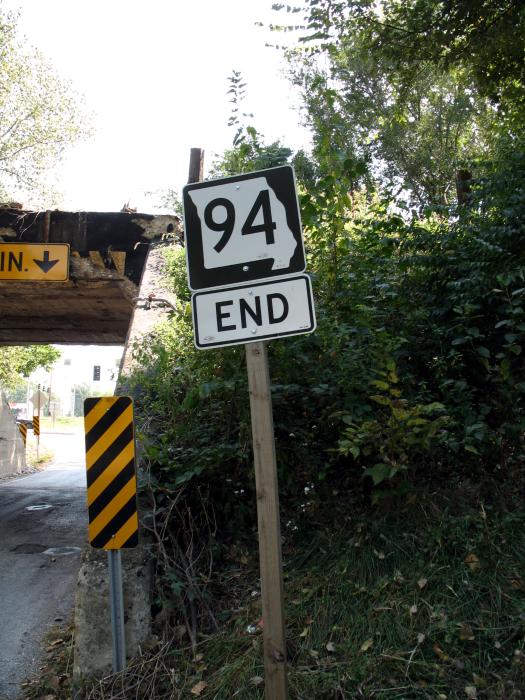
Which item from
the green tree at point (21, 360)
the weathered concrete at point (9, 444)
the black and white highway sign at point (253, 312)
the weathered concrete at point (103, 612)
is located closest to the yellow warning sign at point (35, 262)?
the weathered concrete at point (103, 612)

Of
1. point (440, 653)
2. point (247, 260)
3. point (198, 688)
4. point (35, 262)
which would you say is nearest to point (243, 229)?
point (247, 260)

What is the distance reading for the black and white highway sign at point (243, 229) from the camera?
3223 mm

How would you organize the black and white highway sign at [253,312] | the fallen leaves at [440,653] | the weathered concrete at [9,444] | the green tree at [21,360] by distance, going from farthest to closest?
the green tree at [21,360] < the weathered concrete at [9,444] < the fallen leaves at [440,653] < the black and white highway sign at [253,312]

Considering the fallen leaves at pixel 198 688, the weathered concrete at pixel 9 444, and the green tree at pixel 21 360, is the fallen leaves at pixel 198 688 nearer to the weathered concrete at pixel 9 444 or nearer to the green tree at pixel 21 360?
the weathered concrete at pixel 9 444

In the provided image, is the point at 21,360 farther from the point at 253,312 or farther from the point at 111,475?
the point at 253,312

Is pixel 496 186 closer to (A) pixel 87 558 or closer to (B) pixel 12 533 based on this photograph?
(A) pixel 87 558

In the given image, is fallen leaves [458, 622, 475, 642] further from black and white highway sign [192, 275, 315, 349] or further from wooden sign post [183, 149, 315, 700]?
black and white highway sign [192, 275, 315, 349]

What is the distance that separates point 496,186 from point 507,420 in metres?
1.98

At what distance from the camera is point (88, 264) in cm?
962

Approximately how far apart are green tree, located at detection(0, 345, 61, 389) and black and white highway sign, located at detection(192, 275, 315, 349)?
31115 mm

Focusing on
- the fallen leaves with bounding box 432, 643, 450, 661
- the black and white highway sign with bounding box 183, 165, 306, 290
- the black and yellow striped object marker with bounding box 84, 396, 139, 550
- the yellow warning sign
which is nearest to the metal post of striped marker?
the black and yellow striped object marker with bounding box 84, 396, 139, 550

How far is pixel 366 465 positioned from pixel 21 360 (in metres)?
32.0

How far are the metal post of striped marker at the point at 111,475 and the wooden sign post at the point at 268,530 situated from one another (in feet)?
4.89

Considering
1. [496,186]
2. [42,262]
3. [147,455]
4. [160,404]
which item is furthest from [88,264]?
[496,186]
